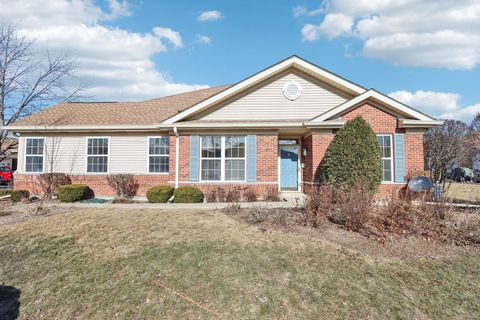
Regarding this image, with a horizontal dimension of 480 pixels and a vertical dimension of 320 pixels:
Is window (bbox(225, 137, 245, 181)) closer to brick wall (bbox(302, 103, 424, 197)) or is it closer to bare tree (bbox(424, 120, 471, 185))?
brick wall (bbox(302, 103, 424, 197))

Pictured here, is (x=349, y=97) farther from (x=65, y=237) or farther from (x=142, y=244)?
(x=65, y=237)

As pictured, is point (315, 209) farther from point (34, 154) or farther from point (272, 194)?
point (34, 154)

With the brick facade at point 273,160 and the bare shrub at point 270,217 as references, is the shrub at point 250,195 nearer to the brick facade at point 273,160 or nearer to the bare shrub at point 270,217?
the brick facade at point 273,160

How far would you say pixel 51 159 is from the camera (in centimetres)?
1364

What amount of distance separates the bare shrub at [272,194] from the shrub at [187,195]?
2676mm

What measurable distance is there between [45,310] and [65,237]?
273cm

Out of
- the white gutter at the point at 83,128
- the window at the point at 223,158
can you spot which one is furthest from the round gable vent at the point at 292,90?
the white gutter at the point at 83,128

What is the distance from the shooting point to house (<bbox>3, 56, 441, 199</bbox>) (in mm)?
11589

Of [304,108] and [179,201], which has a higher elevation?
[304,108]

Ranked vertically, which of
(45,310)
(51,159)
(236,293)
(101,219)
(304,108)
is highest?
(304,108)

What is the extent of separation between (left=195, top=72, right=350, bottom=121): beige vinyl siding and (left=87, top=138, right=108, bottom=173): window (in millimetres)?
4787

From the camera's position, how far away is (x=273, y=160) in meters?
12.2

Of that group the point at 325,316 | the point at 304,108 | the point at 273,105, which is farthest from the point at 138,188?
the point at 325,316

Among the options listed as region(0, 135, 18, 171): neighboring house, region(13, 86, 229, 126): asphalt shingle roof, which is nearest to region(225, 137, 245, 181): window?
region(13, 86, 229, 126): asphalt shingle roof
